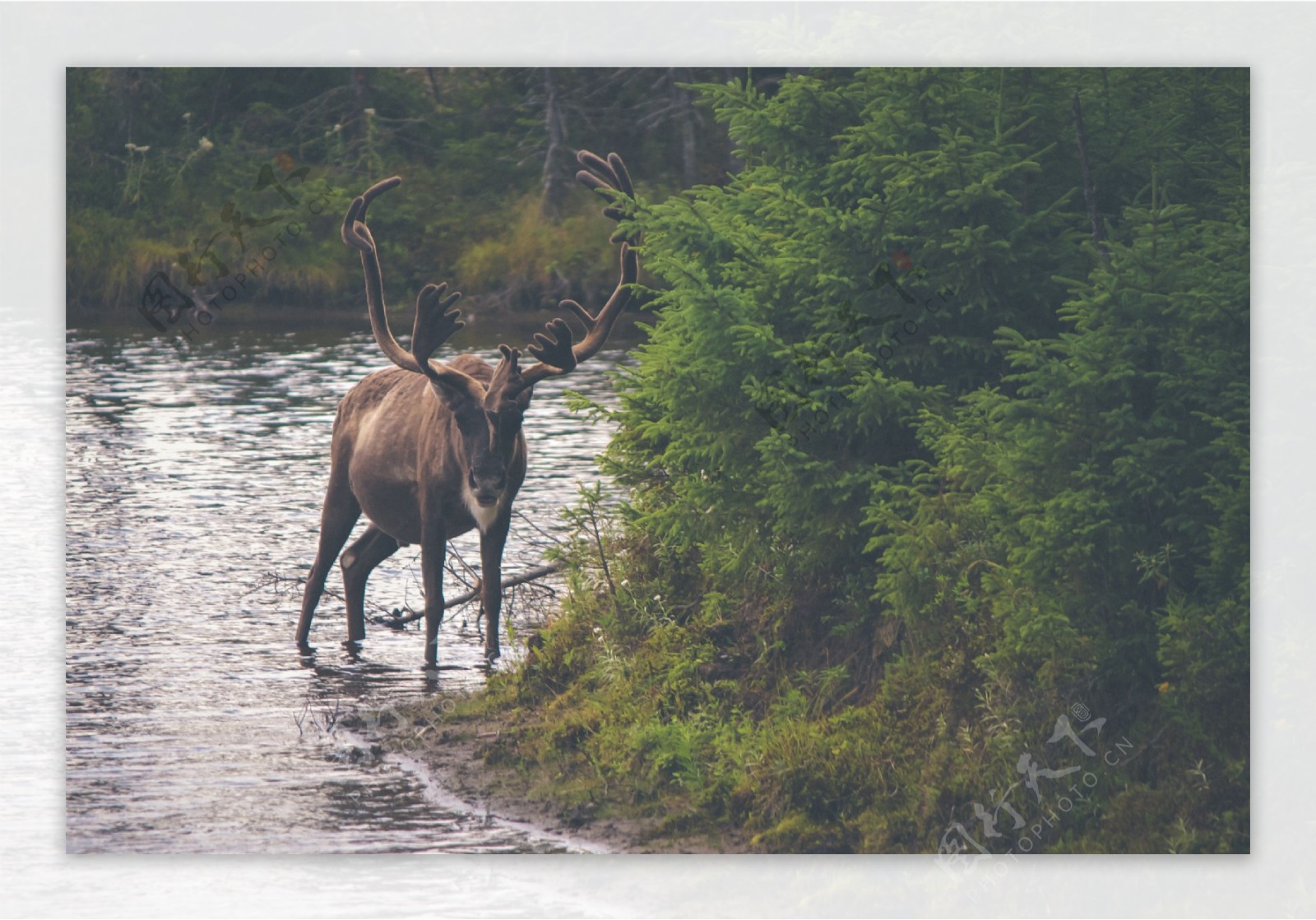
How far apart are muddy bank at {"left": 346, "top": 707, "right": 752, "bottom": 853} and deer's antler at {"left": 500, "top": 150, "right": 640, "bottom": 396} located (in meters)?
1.80

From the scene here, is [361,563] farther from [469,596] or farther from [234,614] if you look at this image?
[234,614]

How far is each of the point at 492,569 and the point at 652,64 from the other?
2.80 metres

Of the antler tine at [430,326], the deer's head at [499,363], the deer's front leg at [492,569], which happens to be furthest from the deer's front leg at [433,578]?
the antler tine at [430,326]

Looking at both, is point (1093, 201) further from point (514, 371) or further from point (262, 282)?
point (262, 282)

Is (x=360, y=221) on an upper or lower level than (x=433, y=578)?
upper

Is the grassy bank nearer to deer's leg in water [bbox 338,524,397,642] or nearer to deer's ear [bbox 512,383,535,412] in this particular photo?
deer's ear [bbox 512,383,535,412]

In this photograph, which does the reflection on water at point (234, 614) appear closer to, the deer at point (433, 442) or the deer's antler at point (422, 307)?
the deer at point (433, 442)

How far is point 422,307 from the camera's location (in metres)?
11.0

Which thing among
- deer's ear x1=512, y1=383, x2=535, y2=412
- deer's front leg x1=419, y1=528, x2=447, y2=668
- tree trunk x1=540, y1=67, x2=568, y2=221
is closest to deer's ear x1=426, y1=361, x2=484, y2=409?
deer's ear x1=512, y1=383, x2=535, y2=412

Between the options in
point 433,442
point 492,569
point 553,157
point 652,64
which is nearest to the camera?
point 652,64

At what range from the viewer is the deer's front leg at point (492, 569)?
441 inches

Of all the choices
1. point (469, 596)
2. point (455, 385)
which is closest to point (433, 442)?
point (455, 385)

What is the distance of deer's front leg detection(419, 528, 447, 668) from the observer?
11.2 metres

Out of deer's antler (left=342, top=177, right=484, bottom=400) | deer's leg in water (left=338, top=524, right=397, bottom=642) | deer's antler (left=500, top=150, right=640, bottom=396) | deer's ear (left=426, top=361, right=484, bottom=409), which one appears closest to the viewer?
deer's antler (left=500, top=150, right=640, bottom=396)
